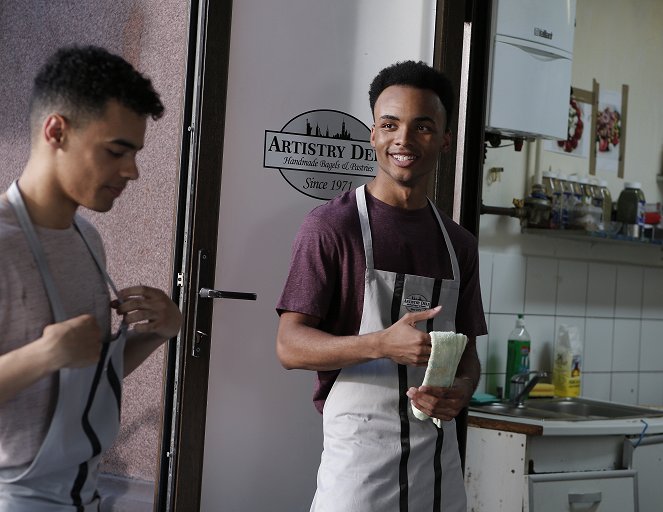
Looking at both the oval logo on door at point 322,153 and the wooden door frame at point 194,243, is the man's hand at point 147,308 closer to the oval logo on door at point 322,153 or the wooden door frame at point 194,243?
the wooden door frame at point 194,243

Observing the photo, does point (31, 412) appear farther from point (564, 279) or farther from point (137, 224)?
point (564, 279)

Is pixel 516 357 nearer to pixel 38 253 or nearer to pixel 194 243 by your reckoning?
pixel 194 243

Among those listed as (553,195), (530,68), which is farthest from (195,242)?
(553,195)

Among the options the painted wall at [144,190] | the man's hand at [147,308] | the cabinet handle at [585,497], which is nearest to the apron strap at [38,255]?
the man's hand at [147,308]

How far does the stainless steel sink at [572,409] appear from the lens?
10.1 feet

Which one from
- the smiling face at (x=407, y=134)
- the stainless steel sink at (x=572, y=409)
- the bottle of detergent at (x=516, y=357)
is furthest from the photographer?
the bottle of detergent at (x=516, y=357)

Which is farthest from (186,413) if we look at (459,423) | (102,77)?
(102,77)

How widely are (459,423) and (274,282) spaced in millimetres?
664

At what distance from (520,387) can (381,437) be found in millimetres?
1621

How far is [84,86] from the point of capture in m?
1.14

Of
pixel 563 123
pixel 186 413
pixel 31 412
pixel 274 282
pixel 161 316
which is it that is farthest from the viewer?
pixel 563 123

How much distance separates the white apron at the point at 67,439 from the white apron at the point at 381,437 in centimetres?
60

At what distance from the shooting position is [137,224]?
280 centimetres

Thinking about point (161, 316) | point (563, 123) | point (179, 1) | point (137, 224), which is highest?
point (179, 1)
